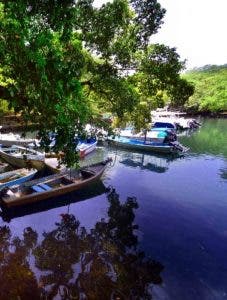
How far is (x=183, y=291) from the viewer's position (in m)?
13.7

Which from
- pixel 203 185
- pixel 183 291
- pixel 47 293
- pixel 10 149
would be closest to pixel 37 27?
pixel 47 293

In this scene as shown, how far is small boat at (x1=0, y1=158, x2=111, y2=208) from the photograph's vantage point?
20531 millimetres

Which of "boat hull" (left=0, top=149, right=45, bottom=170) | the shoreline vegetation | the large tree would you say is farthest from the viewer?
"boat hull" (left=0, top=149, right=45, bottom=170)

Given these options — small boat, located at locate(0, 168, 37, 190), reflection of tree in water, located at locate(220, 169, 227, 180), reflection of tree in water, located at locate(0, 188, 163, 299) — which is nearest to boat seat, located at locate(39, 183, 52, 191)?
small boat, located at locate(0, 168, 37, 190)

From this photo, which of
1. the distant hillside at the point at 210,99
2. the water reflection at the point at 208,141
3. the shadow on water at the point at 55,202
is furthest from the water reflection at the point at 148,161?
the distant hillside at the point at 210,99

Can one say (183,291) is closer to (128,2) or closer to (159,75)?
(159,75)

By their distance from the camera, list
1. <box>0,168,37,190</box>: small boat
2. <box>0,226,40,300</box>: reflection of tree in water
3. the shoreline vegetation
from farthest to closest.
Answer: <box>0,168,37,190</box>: small boat
<box>0,226,40,300</box>: reflection of tree in water
the shoreline vegetation

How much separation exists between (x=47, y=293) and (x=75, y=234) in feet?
17.5

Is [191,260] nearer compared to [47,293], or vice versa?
[47,293]

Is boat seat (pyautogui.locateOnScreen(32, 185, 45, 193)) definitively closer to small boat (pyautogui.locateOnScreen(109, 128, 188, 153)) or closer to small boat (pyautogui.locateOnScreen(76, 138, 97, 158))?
small boat (pyautogui.locateOnScreen(76, 138, 97, 158))

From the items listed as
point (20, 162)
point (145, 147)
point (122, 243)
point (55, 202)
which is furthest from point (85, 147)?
point (122, 243)

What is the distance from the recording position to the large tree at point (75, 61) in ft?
26.7

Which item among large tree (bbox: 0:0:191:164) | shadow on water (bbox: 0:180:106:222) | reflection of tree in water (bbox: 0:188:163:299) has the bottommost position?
shadow on water (bbox: 0:180:106:222)

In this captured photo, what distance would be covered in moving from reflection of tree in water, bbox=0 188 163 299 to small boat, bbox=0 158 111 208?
91.2 inches
